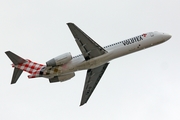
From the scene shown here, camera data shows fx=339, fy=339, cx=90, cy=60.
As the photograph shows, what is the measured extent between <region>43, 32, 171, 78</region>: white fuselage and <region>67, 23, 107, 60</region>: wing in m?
0.67

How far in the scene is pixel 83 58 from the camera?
154 feet

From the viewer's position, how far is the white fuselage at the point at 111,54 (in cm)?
4678

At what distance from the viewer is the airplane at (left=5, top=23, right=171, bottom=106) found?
4578 cm

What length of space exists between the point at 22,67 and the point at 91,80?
11104mm

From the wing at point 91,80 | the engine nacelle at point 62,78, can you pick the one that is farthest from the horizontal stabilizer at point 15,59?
the wing at point 91,80

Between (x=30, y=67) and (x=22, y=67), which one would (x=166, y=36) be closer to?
(x=30, y=67)

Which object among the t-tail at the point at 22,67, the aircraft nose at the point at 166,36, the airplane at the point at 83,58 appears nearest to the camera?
the airplane at the point at 83,58

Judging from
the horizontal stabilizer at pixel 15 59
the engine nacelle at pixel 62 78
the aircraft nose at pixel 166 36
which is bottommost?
the engine nacelle at pixel 62 78

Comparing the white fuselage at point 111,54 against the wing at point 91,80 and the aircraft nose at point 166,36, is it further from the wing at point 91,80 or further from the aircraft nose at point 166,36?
the wing at point 91,80

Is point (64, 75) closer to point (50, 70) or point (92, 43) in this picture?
point (50, 70)

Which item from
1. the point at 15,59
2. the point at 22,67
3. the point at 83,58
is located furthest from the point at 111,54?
the point at 15,59

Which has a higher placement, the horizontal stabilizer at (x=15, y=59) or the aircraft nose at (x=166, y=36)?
the horizontal stabilizer at (x=15, y=59)

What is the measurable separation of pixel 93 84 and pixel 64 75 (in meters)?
6.57

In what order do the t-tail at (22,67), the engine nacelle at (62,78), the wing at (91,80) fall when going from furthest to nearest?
the wing at (91,80), the engine nacelle at (62,78), the t-tail at (22,67)
